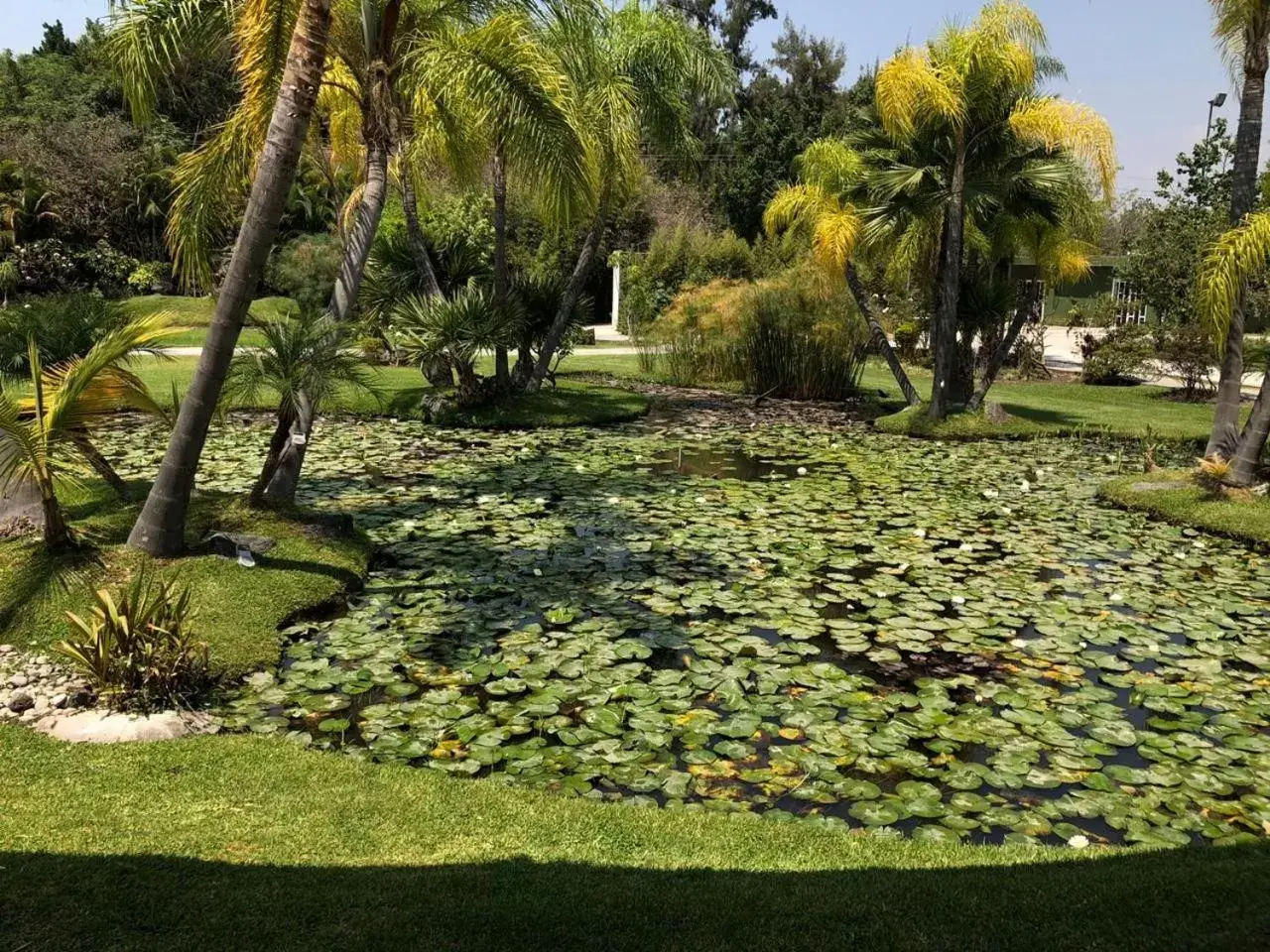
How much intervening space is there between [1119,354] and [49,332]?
2048cm

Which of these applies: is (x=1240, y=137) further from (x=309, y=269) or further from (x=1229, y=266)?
(x=309, y=269)

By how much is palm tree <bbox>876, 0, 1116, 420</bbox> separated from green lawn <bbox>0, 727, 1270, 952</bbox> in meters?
11.8

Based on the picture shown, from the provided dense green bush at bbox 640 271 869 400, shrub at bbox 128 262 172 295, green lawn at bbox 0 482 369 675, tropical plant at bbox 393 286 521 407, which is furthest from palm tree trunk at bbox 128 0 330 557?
shrub at bbox 128 262 172 295

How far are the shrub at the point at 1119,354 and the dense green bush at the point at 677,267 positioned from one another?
31.4 feet

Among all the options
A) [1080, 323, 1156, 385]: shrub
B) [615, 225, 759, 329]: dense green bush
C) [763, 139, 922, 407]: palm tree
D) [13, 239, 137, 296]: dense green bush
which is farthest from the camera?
[615, 225, 759, 329]: dense green bush

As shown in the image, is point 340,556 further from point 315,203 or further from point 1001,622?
point 315,203

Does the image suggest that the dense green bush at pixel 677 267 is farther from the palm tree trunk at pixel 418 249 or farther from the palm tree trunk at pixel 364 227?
the palm tree trunk at pixel 364 227

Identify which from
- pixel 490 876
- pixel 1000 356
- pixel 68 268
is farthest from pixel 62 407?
pixel 68 268

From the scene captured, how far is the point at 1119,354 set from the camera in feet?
70.5

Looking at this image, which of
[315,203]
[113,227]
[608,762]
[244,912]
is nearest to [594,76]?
[608,762]

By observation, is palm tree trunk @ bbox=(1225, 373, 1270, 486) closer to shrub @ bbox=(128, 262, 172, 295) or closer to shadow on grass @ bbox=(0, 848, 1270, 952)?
shadow on grass @ bbox=(0, 848, 1270, 952)

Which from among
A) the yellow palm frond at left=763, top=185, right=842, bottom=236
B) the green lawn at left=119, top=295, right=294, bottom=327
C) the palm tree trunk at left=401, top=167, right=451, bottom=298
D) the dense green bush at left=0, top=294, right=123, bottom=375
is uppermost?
the yellow palm frond at left=763, top=185, right=842, bottom=236

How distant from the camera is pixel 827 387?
62.2 ft

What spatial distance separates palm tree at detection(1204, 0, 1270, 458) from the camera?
10008mm
